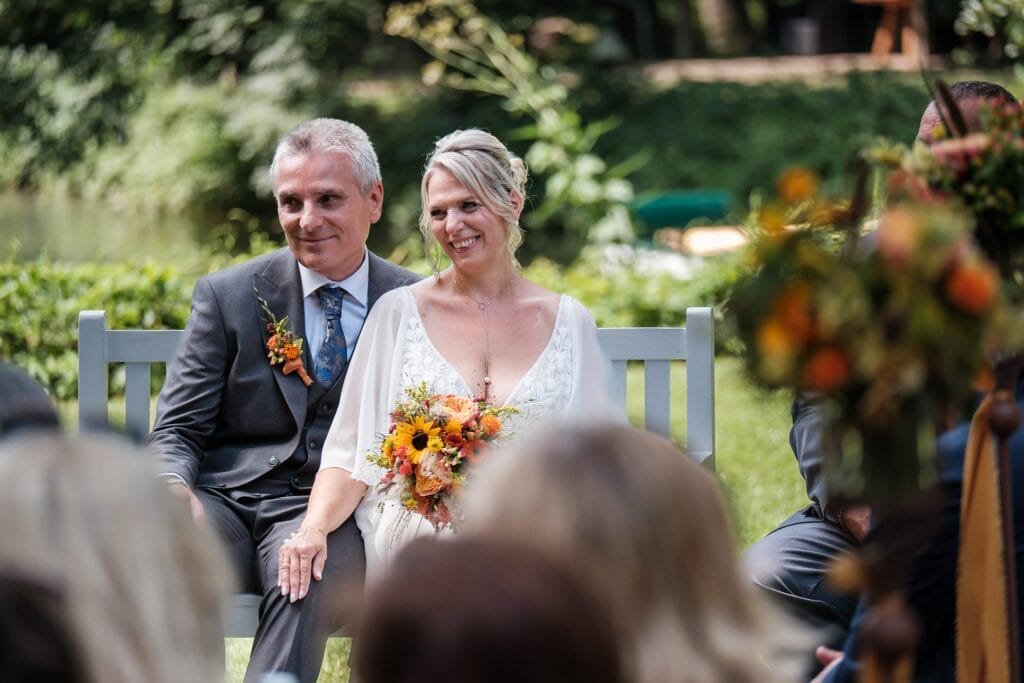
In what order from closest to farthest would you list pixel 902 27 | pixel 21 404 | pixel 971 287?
pixel 971 287 < pixel 21 404 < pixel 902 27

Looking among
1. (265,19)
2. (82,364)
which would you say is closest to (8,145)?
(265,19)

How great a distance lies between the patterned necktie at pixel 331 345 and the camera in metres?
3.99

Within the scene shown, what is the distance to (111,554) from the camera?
1506 millimetres

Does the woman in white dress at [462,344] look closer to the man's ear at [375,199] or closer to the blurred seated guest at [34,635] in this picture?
the man's ear at [375,199]

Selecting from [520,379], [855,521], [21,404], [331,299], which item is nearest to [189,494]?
[331,299]

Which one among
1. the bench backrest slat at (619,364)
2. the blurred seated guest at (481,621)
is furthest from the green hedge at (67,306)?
the blurred seated guest at (481,621)

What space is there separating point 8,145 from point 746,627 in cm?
1791

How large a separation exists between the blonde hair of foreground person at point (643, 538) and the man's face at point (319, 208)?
246cm

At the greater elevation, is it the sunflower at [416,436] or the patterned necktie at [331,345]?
the patterned necktie at [331,345]

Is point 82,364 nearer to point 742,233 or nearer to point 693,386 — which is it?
point 693,386

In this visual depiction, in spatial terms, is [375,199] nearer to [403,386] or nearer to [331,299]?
[331,299]

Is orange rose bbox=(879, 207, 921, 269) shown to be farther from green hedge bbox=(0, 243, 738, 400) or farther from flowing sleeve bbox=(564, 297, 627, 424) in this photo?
green hedge bbox=(0, 243, 738, 400)

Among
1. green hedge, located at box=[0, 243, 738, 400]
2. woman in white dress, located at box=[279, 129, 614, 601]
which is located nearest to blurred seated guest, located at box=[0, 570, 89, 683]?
woman in white dress, located at box=[279, 129, 614, 601]

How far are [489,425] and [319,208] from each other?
1126mm
